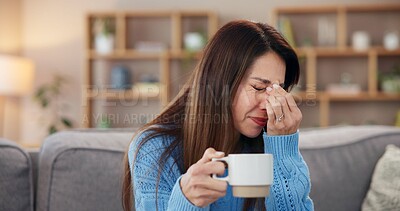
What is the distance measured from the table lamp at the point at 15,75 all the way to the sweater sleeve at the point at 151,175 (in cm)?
373

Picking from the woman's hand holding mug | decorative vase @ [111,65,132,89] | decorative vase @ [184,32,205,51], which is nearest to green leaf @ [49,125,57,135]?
decorative vase @ [111,65,132,89]

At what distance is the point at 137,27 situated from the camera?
5578mm

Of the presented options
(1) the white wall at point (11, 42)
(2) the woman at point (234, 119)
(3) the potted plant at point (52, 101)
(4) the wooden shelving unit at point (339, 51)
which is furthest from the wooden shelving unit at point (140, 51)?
(2) the woman at point (234, 119)

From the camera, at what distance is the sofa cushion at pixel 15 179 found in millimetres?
1555

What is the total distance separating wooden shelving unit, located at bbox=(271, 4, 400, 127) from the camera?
206 inches

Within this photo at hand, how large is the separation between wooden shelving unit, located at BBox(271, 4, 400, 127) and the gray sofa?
3.36 meters

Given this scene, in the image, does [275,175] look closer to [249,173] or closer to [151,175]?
[151,175]

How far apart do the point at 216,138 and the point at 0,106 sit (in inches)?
171

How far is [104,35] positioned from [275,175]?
13.8 feet

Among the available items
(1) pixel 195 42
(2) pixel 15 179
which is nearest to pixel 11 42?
(1) pixel 195 42

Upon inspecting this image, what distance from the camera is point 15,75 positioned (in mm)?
4926

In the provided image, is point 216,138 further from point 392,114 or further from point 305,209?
point 392,114

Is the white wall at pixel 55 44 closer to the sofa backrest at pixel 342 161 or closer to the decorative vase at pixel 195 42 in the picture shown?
the decorative vase at pixel 195 42

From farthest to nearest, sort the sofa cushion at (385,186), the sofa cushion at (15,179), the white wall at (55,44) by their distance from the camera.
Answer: the white wall at (55,44)
the sofa cushion at (385,186)
the sofa cushion at (15,179)
